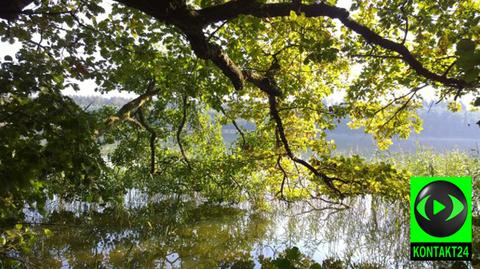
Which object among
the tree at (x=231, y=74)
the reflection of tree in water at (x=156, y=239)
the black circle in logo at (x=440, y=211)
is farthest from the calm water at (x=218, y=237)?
the black circle in logo at (x=440, y=211)

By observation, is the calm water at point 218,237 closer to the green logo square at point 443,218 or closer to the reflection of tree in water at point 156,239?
the reflection of tree in water at point 156,239

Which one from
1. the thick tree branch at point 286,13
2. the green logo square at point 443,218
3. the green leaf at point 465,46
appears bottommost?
the green leaf at point 465,46

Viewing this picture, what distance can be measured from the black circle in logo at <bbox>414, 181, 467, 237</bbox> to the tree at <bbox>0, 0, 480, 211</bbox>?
1.12 meters

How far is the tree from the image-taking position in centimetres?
234

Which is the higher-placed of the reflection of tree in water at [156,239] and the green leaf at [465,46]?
the reflection of tree in water at [156,239]

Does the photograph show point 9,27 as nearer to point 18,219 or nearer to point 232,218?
point 18,219

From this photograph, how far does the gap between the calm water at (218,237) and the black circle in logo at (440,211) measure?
230cm

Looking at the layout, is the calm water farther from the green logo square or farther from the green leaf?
the green leaf

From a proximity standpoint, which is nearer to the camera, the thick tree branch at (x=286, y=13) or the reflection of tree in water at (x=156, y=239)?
the thick tree branch at (x=286, y=13)

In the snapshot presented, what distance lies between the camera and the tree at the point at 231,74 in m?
2.34

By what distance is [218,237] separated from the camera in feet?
27.9

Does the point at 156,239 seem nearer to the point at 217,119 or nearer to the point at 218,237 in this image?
the point at 218,237

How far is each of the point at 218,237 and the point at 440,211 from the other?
560cm

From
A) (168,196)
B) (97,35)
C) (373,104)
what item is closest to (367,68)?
(373,104)
